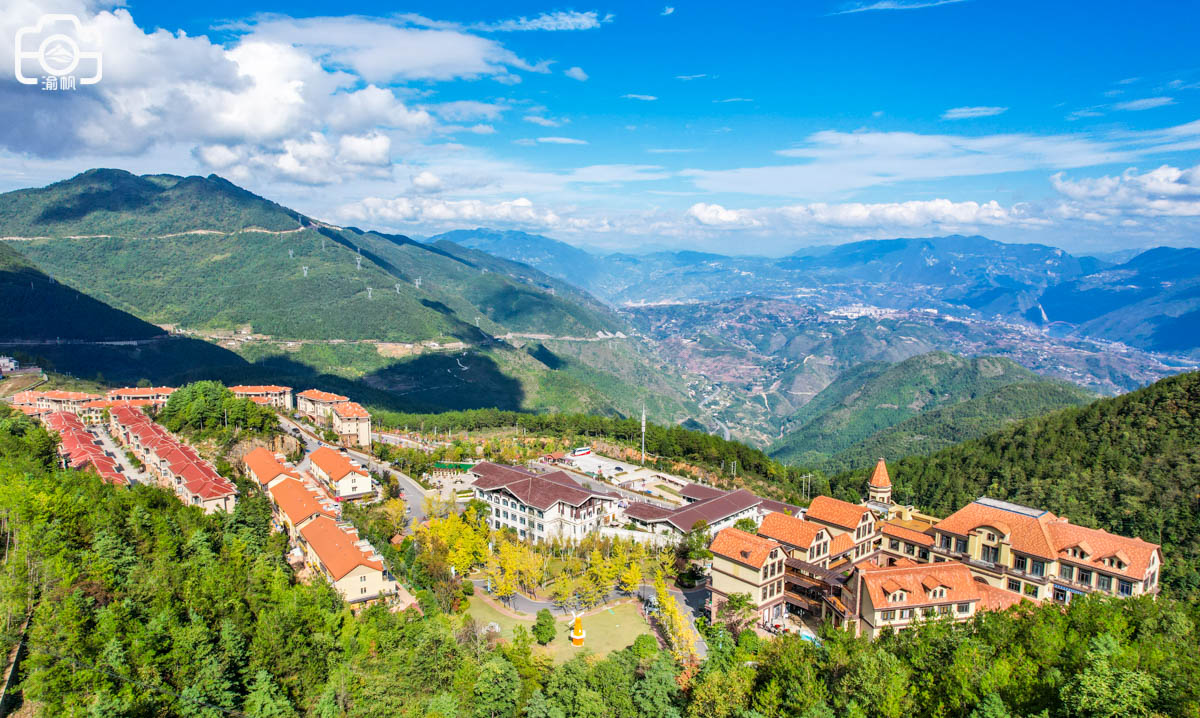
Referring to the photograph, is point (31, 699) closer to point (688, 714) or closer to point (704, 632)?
point (688, 714)

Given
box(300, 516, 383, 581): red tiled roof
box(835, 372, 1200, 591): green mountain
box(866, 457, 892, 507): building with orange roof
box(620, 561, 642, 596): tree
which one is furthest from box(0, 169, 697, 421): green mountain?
box(866, 457, 892, 507): building with orange roof

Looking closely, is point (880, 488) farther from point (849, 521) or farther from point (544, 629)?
point (544, 629)

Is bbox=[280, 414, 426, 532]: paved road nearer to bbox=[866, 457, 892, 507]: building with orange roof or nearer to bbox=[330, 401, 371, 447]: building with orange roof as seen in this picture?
bbox=[330, 401, 371, 447]: building with orange roof

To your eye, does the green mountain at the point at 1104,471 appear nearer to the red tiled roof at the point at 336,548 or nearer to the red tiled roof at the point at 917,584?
the red tiled roof at the point at 917,584

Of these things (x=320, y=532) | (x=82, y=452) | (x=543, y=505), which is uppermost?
(x=82, y=452)

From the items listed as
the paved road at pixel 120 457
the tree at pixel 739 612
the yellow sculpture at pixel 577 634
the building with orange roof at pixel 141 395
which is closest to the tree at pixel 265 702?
the yellow sculpture at pixel 577 634

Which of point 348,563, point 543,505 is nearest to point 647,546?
point 543,505

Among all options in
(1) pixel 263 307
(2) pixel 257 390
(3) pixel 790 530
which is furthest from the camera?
(1) pixel 263 307

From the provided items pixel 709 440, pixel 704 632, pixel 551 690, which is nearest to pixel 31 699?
pixel 551 690

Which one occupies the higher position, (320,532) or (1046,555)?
(1046,555)
